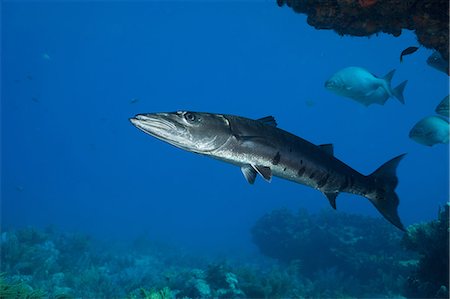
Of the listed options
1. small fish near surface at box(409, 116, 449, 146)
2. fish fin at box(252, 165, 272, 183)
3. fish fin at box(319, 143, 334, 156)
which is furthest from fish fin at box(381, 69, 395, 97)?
fish fin at box(252, 165, 272, 183)

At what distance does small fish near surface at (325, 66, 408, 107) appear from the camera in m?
9.39

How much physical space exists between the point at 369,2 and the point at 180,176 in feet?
513

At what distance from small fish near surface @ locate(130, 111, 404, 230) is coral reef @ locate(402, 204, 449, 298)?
4519 millimetres

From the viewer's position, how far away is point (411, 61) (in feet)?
190

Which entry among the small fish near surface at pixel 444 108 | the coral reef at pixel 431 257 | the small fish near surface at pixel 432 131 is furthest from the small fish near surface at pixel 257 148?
the small fish near surface at pixel 432 131

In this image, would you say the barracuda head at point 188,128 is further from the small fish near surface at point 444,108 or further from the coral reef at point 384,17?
the small fish near surface at point 444,108

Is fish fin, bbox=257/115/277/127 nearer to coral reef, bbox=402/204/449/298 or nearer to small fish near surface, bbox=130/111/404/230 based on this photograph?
small fish near surface, bbox=130/111/404/230

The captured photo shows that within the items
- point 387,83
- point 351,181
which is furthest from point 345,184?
point 387,83

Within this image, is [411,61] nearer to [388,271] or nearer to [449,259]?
[388,271]

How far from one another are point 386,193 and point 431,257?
16.1 ft

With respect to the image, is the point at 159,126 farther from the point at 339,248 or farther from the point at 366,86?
the point at 339,248

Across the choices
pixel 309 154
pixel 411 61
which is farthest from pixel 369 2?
pixel 411 61

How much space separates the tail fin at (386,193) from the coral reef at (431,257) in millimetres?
4289

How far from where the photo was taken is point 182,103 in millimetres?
153625
